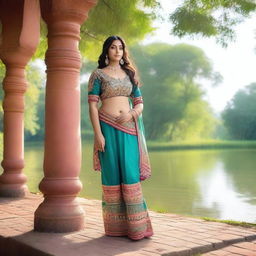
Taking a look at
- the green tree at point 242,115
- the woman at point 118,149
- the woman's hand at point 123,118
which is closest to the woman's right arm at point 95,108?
the woman at point 118,149

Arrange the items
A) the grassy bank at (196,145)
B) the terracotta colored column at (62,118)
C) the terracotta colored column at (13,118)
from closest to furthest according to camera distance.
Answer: the terracotta colored column at (62,118) → the terracotta colored column at (13,118) → the grassy bank at (196,145)

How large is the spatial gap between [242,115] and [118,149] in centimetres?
4093

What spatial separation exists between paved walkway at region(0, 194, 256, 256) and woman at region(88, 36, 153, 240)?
0.65ft

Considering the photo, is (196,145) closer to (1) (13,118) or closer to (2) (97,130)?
(1) (13,118)

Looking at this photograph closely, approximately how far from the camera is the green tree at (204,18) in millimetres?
7562

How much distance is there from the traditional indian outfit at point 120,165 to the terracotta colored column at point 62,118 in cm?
38

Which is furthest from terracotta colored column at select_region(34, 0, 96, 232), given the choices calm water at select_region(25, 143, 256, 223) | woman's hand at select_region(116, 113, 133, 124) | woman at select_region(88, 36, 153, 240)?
calm water at select_region(25, 143, 256, 223)

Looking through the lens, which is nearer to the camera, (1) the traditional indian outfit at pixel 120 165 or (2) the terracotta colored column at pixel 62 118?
(1) the traditional indian outfit at pixel 120 165

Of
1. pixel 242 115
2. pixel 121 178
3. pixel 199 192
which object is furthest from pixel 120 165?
pixel 242 115

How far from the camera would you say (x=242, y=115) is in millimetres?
42844

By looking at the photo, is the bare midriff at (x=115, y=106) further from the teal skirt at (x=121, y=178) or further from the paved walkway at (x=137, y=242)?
the paved walkway at (x=137, y=242)

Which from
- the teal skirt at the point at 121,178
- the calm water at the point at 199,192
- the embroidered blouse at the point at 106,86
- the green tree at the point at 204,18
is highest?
the green tree at the point at 204,18

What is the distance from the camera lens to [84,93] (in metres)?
43.6

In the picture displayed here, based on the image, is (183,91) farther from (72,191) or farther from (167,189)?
(72,191)
